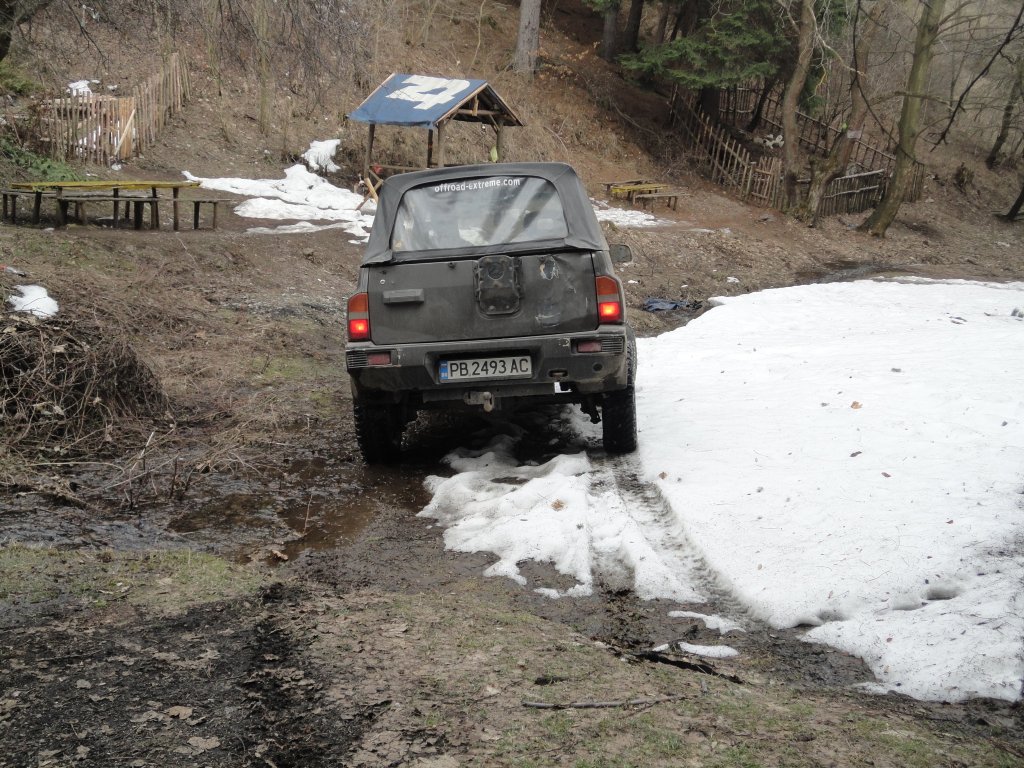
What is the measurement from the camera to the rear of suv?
557cm

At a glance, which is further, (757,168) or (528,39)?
(528,39)

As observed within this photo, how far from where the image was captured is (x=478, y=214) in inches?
233

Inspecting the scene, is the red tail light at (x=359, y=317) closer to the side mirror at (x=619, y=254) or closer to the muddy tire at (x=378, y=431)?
the muddy tire at (x=378, y=431)

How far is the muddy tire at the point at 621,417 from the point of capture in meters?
6.16

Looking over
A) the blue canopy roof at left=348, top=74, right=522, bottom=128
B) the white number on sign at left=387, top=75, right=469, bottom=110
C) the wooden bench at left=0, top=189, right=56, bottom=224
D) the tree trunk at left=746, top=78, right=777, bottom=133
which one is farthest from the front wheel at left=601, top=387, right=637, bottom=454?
the tree trunk at left=746, top=78, right=777, bottom=133

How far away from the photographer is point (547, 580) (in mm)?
4480

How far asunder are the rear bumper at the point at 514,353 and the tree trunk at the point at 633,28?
2641cm

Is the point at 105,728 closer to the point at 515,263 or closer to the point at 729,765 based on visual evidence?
the point at 729,765

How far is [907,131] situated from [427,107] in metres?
13.7

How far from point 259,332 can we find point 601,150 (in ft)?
65.4

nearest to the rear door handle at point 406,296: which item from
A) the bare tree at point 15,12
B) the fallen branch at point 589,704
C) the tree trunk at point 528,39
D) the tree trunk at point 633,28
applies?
the fallen branch at point 589,704

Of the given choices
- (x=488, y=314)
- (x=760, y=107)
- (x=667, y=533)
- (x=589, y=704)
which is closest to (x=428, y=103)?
(x=488, y=314)

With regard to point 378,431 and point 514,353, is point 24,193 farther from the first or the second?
point 514,353

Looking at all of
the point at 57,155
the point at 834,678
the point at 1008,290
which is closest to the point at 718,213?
the point at 1008,290
